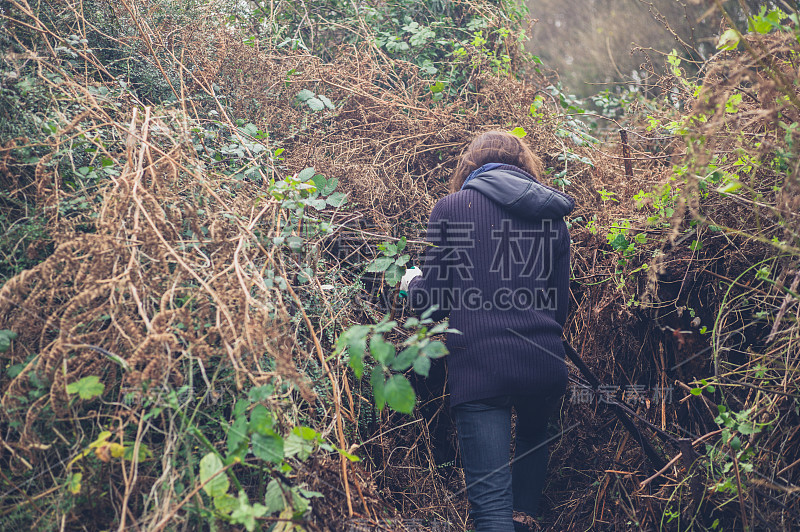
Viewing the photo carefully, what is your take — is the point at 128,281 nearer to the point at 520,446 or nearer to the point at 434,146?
the point at 520,446

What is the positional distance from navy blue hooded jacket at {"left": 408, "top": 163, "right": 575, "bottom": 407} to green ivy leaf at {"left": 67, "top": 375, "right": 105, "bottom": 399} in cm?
118

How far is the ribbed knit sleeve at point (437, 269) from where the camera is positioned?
2.19 m

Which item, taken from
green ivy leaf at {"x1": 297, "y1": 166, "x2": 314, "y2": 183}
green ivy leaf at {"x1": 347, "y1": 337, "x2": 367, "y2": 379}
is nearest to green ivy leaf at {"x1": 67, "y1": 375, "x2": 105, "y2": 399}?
green ivy leaf at {"x1": 347, "y1": 337, "x2": 367, "y2": 379}

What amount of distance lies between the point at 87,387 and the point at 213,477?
51cm

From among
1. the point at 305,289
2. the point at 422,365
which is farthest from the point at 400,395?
the point at 305,289

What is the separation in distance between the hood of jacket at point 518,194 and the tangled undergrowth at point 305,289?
1.18 feet

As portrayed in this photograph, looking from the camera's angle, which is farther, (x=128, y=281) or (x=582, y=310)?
(x=582, y=310)

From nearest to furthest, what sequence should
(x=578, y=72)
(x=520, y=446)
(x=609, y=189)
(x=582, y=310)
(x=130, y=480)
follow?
(x=130, y=480), (x=520, y=446), (x=582, y=310), (x=609, y=189), (x=578, y=72)

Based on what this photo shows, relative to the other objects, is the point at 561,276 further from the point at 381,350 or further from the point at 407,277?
the point at 381,350

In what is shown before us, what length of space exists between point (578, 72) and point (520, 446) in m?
8.65

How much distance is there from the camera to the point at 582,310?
2916 mm

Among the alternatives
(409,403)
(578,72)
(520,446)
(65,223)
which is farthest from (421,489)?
(578,72)

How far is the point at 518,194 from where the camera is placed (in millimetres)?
2174

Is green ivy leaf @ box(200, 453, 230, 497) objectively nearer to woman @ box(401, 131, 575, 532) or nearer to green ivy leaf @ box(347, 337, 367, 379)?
green ivy leaf @ box(347, 337, 367, 379)
